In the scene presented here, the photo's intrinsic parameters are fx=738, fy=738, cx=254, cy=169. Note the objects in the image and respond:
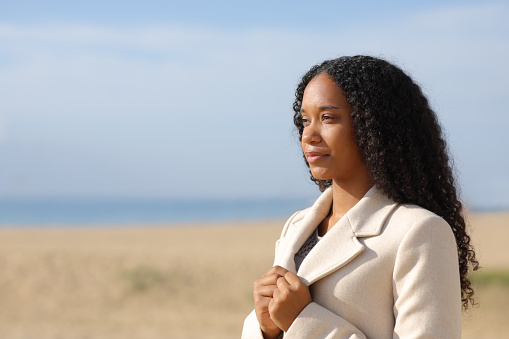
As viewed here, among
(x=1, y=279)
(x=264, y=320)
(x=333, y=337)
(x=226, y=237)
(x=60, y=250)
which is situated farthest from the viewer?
(x=226, y=237)

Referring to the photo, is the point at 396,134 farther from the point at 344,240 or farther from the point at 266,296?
the point at 266,296

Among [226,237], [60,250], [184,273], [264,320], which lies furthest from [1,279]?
[264,320]

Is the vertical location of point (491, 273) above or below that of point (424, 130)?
below

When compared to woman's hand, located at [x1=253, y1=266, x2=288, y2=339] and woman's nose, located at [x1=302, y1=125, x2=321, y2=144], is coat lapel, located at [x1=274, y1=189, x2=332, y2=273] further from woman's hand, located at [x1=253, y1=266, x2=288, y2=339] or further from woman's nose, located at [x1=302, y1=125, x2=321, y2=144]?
woman's nose, located at [x1=302, y1=125, x2=321, y2=144]

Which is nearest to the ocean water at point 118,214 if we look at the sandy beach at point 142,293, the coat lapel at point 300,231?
the sandy beach at point 142,293

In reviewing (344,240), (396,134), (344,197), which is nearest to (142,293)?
(344,197)

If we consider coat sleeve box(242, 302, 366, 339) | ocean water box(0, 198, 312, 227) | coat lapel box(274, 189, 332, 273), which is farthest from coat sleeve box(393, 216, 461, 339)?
ocean water box(0, 198, 312, 227)

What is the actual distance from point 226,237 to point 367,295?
73.1 feet

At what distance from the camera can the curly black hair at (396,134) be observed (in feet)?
7.59

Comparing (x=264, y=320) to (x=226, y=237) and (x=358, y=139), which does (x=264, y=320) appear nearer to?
(x=358, y=139)

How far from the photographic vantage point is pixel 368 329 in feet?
7.39

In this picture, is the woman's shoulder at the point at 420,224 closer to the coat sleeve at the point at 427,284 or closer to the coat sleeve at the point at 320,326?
the coat sleeve at the point at 427,284

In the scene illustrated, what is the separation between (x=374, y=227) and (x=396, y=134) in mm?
302

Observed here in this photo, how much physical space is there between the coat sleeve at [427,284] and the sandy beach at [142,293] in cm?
651
